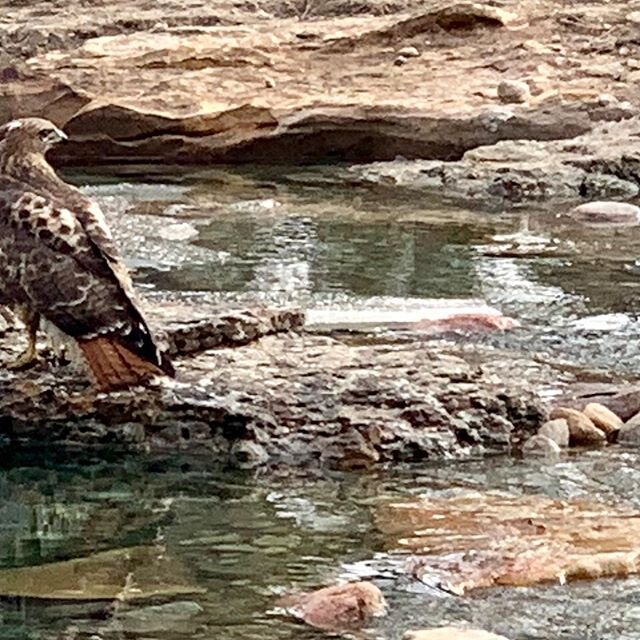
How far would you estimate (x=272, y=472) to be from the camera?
4.47m

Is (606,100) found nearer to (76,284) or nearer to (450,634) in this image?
(76,284)

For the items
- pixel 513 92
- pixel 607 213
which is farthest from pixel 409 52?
pixel 607 213

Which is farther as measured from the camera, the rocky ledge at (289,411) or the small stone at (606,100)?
the small stone at (606,100)

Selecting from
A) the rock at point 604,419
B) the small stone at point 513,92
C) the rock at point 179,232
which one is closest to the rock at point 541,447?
the rock at point 604,419

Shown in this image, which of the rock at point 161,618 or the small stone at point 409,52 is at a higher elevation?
the rock at point 161,618

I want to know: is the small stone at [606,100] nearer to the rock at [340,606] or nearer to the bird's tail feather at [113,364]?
the bird's tail feather at [113,364]

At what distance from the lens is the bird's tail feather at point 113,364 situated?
4625mm

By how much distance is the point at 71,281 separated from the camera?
4.66m

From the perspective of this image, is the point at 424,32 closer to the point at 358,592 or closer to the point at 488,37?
the point at 488,37

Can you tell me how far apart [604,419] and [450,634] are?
1.62 meters

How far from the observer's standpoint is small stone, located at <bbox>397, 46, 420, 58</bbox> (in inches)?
472

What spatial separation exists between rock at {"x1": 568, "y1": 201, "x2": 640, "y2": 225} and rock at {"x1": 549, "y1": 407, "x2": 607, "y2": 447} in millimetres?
3664

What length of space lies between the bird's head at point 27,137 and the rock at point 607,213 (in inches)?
141

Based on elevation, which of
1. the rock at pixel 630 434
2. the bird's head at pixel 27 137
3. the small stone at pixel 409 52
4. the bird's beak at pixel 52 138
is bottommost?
the small stone at pixel 409 52
